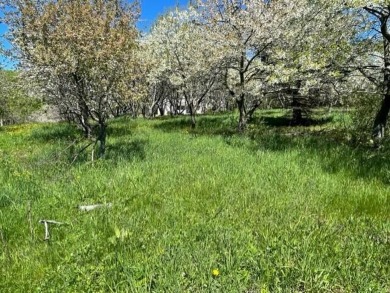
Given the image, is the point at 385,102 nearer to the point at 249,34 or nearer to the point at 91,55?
the point at 249,34

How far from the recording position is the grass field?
3305 mm

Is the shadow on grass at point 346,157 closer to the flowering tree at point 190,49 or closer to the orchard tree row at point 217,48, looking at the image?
the orchard tree row at point 217,48

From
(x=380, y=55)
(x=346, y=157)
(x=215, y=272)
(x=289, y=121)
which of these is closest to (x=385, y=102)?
(x=380, y=55)

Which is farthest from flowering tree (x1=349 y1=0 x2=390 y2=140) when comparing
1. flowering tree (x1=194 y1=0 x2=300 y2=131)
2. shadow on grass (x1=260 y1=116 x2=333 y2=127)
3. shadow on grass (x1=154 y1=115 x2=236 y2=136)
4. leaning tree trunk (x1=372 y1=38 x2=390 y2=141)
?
shadow on grass (x1=260 y1=116 x2=333 y2=127)

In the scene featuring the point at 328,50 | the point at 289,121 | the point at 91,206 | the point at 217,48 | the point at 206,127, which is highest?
the point at 217,48

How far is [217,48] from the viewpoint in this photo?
50.4 feet

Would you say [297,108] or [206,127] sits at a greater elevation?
[297,108]

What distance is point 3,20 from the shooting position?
14.5 meters

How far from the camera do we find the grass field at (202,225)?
3.30 metres

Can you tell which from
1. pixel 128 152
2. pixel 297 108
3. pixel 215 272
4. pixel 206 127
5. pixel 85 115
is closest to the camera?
pixel 215 272

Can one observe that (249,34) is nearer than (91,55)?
No

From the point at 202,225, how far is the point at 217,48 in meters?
12.1

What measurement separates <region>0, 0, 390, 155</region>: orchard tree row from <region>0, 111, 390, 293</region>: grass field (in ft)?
7.67

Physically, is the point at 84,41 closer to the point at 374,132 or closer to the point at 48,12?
the point at 48,12
